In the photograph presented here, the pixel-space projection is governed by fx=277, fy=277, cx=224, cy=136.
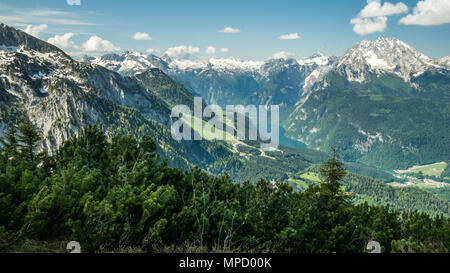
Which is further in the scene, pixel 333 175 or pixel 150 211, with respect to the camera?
pixel 333 175

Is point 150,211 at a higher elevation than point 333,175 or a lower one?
higher

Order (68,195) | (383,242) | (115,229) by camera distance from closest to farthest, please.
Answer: (115,229) → (68,195) → (383,242)

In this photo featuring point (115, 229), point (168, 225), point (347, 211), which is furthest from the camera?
point (347, 211)

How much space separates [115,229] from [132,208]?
1652 millimetres

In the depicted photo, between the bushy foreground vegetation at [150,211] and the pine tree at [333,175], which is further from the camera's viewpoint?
the pine tree at [333,175]

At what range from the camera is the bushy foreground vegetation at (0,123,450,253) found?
39.1 feet

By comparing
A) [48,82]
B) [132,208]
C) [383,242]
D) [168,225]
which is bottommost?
[383,242]

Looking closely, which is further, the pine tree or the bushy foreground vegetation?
the pine tree

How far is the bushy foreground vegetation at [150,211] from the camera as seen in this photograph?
11.9m

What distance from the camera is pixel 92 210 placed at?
1230cm

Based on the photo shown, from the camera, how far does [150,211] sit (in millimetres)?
13633
